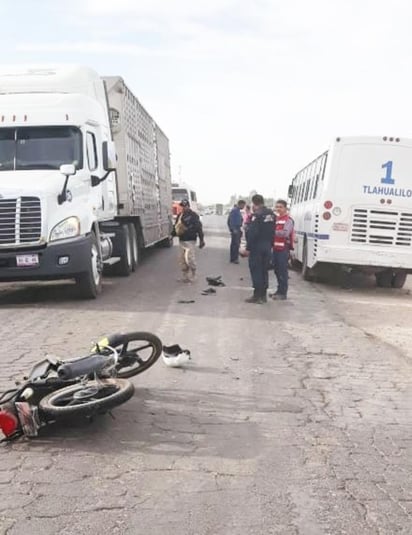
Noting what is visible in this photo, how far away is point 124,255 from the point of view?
47.5ft

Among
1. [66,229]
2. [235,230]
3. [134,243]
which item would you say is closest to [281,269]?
[66,229]

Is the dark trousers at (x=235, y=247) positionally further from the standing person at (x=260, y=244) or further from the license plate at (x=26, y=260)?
the license plate at (x=26, y=260)

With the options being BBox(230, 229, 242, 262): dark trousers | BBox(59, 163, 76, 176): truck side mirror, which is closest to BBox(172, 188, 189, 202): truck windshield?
BBox(230, 229, 242, 262): dark trousers

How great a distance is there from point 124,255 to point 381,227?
5558mm

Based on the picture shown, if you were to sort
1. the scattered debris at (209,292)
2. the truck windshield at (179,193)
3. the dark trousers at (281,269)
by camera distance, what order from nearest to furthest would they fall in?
1. the dark trousers at (281,269)
2. the scattered debris at (209,292)
3. the truck windshield at (179,193)

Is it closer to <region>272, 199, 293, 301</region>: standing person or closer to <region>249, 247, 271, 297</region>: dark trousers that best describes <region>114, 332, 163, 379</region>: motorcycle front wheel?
<region>249, 247, 271, 297</region>: dark trousers

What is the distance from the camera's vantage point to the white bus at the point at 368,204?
13203 mm

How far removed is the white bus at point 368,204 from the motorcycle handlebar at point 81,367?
9.13 m

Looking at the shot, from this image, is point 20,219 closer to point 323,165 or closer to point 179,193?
point 323,165

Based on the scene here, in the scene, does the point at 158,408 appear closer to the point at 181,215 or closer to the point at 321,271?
the point at 181,215

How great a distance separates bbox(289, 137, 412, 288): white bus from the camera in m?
13.2

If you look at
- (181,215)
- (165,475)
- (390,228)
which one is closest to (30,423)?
(165,475)

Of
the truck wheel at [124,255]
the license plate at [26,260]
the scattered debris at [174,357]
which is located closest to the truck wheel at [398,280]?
the truck wheel at [124,255]

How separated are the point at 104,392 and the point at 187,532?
5.24ft
